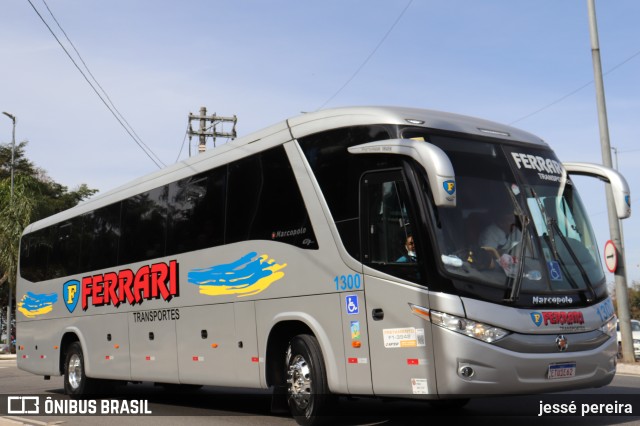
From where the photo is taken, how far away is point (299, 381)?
952cm

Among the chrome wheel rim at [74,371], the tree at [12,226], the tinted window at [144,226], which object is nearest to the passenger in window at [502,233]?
the tinted window at [144,226]

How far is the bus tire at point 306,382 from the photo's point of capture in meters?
9.04

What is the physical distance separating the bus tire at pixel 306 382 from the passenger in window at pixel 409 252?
1739 millimetres

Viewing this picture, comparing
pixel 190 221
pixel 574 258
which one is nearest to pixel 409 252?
pixel 574 258

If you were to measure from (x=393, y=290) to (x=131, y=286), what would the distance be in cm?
674

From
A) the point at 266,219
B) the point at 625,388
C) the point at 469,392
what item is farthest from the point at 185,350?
the point at 625,388

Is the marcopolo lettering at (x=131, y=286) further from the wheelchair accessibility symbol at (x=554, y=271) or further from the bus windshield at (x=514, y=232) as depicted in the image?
the wheelchair accessibility symbol at (x=554, y=271)

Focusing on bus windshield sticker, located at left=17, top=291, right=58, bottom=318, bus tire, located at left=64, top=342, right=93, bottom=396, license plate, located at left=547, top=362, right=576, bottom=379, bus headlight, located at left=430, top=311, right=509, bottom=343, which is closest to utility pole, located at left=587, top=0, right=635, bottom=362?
license plate, located at left=547, top=362, right=576, bottom=379

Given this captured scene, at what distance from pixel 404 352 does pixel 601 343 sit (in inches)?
83.3

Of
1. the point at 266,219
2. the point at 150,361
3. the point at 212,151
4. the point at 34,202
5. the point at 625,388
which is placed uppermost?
the point at 34,202

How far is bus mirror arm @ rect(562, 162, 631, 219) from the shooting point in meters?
9.03

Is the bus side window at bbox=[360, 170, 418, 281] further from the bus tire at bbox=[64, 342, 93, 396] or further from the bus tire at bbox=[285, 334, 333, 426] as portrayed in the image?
the bus tire at bbox=[64, 342, 93, 396]

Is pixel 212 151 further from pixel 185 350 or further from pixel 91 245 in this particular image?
pixel 91 245

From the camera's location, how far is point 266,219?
10.4 metres
